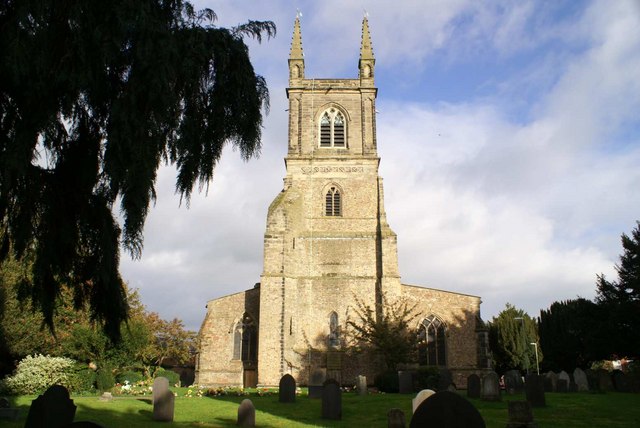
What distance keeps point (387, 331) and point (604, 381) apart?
986cm

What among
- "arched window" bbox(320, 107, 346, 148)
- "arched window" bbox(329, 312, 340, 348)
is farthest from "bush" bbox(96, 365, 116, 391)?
"arched window" bbox(320, 107, 346, 148)

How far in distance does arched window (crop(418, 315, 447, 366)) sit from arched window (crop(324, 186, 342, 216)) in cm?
795

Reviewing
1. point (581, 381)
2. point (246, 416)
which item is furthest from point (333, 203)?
point (246, 416)

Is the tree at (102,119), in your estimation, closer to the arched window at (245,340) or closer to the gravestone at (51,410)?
the gravestone at (51,410)

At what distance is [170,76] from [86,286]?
329cm

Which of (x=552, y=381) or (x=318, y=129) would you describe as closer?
(x=552, y=381)

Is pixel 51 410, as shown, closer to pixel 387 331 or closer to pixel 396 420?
pixel 396 420

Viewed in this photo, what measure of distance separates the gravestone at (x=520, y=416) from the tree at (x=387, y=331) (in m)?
16.5

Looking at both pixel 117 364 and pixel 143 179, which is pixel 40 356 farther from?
pixel 143 179

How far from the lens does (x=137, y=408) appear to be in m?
16.9

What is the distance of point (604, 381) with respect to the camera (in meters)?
25.2

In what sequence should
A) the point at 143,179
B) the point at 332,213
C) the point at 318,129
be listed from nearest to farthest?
1. the point at 143,179
2. the point at 332,213
3. the point at 318,129

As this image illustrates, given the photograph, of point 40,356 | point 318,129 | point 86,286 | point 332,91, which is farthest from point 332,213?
point 86,286

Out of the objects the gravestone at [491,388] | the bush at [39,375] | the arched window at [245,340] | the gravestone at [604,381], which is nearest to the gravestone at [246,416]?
the gravestone at [491,388]
